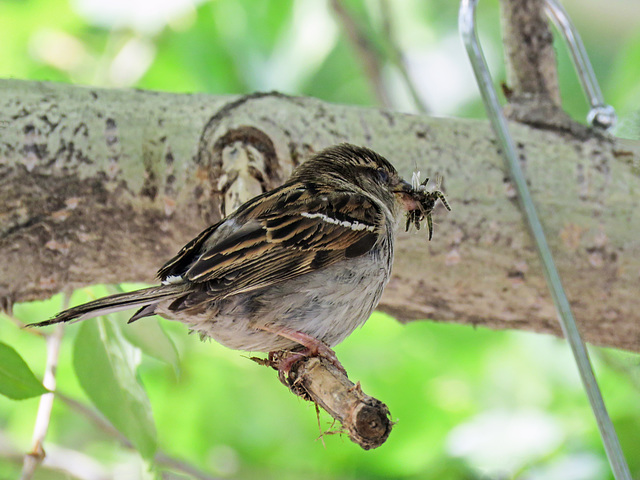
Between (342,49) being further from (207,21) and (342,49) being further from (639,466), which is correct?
(639,466)

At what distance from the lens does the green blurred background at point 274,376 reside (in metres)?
3.97

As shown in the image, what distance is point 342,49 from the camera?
595 cm

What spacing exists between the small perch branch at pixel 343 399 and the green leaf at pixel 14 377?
30.1 inches

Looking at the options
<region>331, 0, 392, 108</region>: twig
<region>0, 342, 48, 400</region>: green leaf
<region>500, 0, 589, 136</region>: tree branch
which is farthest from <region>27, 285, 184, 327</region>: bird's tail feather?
<region>331, 0, 392, 108</region>: twig

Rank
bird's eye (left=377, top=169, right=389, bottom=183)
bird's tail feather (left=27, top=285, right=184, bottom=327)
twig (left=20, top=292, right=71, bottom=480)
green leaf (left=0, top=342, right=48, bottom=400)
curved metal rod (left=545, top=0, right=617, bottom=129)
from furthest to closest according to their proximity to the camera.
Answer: curved metal rod (left=545, top=0, right=617, bottom=129)
bird's eye (left=377, top=169, right=389, bottom=183)
twig (left=20, top=292, right=71, bottom=480)
green leaf (left=0, top=342, right=48, bottom=400)
bird's tail feather (left=27, top=285, right=184, bottom=327)

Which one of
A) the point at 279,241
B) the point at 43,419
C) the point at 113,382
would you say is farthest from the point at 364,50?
the point at 43,419

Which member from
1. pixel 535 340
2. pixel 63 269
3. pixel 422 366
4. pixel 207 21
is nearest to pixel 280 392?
pixel 422 366

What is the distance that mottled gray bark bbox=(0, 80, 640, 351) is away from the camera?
269 centimetres

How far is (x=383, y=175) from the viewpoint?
2918 millimetres

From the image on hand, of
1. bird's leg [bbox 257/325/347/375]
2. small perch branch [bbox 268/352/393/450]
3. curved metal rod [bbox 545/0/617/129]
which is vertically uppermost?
curved metal rod [bbox 545/0/617/129]

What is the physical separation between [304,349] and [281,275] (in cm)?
25

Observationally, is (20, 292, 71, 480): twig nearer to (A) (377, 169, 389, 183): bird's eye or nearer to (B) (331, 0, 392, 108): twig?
(A) (377, 169, 389, 183): bird's eye

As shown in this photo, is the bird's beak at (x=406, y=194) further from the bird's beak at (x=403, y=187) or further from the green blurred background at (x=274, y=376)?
the green blurred background at (x=274, y=376)

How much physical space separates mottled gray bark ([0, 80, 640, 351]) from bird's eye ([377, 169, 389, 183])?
103 mm
